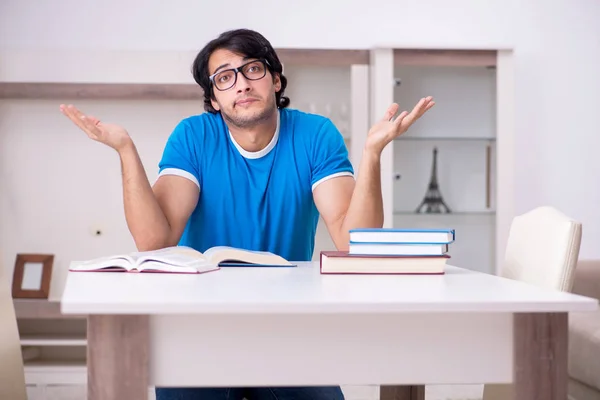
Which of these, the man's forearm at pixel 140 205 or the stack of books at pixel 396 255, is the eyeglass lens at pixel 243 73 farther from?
the stack of books at pixel 396 255

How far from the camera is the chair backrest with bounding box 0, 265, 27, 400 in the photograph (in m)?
1.64

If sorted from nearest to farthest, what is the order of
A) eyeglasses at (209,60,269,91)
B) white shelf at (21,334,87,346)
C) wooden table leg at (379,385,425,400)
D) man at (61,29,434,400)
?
wooden table leg at (379,385,425,400) < man at (61,29,434,400) < eyeglasses at (209,60,269,91) < white shelf at (21,334,87,346)

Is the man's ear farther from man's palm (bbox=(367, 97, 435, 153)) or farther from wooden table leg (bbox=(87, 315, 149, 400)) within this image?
wooden table leg (bbox=(87, 315, 149, 400))

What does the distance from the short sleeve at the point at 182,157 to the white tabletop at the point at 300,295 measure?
0.72m

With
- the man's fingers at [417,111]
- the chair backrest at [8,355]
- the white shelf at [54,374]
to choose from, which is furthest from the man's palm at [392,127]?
the white shelf at [54,374]

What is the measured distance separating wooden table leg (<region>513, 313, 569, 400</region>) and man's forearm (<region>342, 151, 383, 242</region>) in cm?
88

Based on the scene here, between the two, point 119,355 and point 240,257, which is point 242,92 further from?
point 119,355

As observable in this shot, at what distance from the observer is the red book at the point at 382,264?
4.60ft

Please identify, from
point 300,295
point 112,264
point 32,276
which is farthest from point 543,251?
point 32,276

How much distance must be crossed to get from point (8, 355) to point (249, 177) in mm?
752

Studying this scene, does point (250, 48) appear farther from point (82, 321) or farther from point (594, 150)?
point (594, 150)

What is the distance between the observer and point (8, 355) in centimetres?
168

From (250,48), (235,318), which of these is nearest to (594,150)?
(250,48)

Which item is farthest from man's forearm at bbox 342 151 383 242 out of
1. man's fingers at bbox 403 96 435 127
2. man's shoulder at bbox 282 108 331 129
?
man's shoulder at bbox 282 108 331 129
